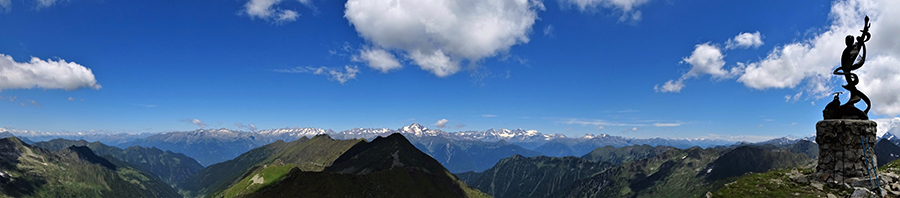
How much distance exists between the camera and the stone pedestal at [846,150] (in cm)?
2089

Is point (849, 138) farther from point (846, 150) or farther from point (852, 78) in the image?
point (852, 78)

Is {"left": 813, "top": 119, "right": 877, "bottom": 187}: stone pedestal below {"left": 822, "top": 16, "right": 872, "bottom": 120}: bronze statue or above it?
below

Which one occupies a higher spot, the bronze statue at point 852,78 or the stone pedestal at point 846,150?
the bronze statue at point 852,78

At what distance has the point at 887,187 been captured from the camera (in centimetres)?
1969

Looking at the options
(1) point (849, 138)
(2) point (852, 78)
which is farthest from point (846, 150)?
(2) point (852, 78)

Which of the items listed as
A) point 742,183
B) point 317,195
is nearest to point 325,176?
point 317,195

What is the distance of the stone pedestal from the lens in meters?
20.9

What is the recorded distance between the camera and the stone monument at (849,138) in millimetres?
20891

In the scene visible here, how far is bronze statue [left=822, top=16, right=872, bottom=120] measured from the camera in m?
22.2

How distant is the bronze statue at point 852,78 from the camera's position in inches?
875

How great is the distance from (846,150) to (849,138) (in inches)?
30.3

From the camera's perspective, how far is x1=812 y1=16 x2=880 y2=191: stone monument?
20891mm

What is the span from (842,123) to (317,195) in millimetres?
189525

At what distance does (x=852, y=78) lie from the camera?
76.7 ft
